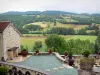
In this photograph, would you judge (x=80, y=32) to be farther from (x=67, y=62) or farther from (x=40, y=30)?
(x=67, y=62)

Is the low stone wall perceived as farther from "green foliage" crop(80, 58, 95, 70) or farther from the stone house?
the stone house

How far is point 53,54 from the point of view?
124 feet

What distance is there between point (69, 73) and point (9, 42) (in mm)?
13449

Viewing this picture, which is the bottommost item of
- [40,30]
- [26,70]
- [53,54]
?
[40,30]

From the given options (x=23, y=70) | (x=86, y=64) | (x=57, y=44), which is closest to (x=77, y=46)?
(x=57, y=44)

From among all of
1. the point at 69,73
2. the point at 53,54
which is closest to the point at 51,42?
the point at 53,54

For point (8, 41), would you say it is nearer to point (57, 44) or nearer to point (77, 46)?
point (57, 44)

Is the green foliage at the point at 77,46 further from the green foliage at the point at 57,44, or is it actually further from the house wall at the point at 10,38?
the house wall at the point at 10,38

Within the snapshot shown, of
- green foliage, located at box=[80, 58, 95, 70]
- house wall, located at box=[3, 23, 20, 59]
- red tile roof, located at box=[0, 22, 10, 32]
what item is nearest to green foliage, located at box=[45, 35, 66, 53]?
house wall, located at box=[3, 23, 20, 59]

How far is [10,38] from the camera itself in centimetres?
3634

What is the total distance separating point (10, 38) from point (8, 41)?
1.78 feet

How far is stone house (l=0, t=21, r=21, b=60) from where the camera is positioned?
34.4m

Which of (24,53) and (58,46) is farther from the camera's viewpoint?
(58,46)

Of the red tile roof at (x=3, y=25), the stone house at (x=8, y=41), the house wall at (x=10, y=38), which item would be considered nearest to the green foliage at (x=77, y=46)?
the house wall at (x=10, y=38)
